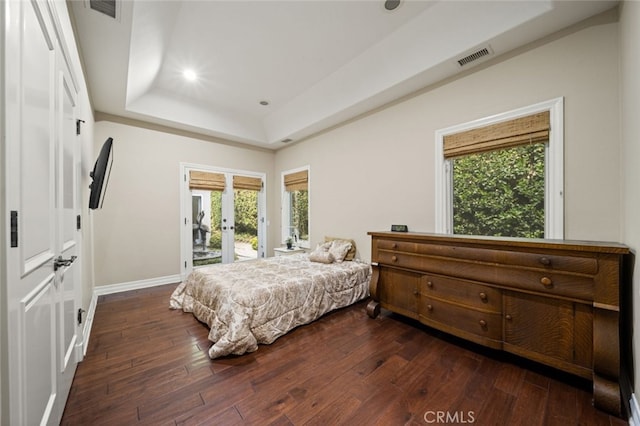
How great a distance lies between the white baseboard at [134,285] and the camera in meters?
3.83

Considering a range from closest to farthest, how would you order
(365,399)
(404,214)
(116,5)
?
(365,399) < (116,5) < (404,214)

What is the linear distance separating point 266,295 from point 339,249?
1.59 m

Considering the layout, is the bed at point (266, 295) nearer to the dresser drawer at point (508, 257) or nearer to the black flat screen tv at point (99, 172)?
the dresser drawer at point (508, 257)

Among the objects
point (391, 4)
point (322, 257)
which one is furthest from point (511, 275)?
point (391, 4)

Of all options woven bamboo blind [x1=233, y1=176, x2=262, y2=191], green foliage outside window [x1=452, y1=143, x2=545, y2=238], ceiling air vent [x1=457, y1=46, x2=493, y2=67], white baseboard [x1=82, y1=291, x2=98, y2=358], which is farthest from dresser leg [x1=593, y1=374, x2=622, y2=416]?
woven bamboo blind [x1=233, y1=176, x2=262, y2=191]

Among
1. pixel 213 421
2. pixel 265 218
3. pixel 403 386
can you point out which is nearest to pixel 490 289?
pixel 403 386

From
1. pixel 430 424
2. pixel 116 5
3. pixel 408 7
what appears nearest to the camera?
pixel 430 424

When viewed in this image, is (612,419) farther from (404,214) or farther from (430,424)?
Answer: (404,214)

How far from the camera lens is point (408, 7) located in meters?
2.46

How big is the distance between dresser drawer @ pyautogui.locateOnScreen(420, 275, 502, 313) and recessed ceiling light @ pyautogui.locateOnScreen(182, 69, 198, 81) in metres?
3.96

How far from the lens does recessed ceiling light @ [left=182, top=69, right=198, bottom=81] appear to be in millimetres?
3498

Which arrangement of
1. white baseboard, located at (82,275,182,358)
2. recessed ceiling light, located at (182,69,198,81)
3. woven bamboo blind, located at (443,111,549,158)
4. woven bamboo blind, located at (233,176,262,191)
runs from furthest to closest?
woven bamboo blind, located at (233,176,262,191) < recessed ceiling light, located at (182,69,198,81) < white baseboard, located at (82,275,182,358) < woven bamboo blind, located at (443,111,549,158)

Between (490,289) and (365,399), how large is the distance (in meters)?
1.33

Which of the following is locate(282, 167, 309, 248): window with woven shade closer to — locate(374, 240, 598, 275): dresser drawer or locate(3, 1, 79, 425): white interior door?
locate(374, 240, 598, 275): dresser drawer
